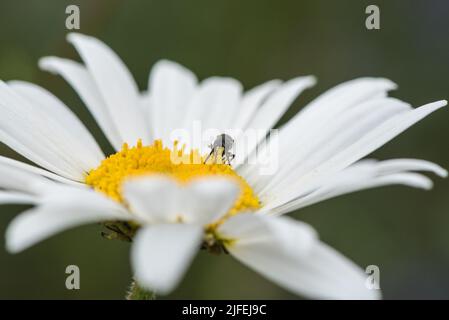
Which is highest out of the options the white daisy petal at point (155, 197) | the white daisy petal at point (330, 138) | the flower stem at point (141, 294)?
the white daisy petal at point (330, 138)

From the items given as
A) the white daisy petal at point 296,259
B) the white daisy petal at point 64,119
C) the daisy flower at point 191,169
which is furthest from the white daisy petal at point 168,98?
the white daisy petal at point 296,259

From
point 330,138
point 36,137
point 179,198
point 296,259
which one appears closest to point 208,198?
point 179,198

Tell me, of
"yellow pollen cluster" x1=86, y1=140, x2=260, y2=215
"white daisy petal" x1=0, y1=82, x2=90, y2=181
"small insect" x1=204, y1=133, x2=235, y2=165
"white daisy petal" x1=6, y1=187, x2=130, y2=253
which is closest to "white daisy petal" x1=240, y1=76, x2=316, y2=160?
"small insect" x1=204, y1=133, x2=235, y2=165

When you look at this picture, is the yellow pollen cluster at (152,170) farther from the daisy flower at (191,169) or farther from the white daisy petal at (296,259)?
the white daisy petal at (296,259)

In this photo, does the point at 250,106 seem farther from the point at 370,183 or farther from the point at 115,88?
the point at 370,183

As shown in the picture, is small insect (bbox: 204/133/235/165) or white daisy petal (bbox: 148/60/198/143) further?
white daisy petal (bbox: 148/60/198/143)

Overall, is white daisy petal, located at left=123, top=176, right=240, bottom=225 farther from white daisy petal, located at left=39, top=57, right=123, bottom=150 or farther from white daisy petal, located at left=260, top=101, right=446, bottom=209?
white daisy petal, located at left=39, top=57, right=123, bottom=150
